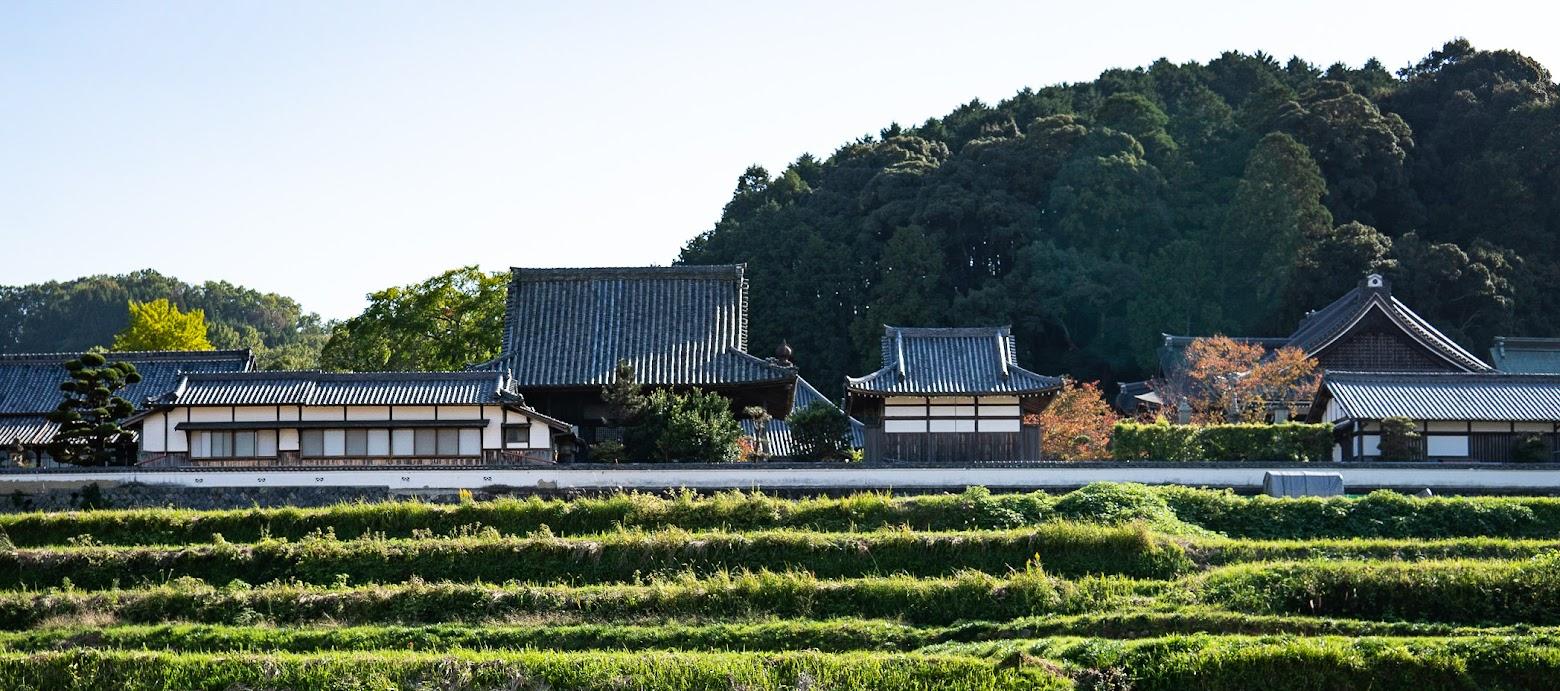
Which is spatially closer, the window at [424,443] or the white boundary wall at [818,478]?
the white boundary wall at [818,478]

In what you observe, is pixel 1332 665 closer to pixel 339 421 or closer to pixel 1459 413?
pixel 1459 413

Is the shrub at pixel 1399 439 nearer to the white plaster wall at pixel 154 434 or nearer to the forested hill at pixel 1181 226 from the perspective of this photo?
the forested hill at pixel 1181 226

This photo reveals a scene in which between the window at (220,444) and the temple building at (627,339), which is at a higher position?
the temple building at (627,339)

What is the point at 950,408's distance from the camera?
36.0m

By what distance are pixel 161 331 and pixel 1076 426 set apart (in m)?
33.2

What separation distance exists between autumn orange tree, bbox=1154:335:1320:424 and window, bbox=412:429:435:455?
20.7 metres

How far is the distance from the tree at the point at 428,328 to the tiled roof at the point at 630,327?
31.5 ft

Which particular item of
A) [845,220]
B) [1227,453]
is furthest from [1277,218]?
[1227,453]

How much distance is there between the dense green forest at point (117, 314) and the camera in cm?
9194

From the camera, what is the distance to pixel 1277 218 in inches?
2422

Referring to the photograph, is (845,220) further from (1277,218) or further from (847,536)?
(847,536)

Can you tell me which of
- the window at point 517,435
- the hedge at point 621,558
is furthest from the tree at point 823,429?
the hedge at point 621,558

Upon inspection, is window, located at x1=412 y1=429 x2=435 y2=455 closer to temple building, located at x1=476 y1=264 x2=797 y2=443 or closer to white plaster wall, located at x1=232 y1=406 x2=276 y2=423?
temple building, located at x1=476 y1=264 x2=797 y2=443

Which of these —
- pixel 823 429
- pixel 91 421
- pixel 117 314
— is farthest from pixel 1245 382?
pixel 117 314
